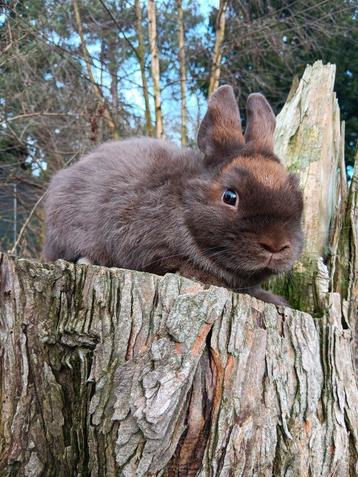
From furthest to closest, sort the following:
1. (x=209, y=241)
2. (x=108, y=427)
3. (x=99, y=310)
A: (x=209, y=241), (x=99, y=310), (x=108, y=427)

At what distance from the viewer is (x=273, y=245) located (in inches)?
94.7

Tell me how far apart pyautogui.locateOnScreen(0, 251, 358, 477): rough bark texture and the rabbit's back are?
0.66 meters

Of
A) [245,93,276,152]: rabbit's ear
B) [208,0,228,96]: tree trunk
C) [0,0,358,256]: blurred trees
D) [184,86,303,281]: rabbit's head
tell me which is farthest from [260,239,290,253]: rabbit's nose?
[208,0,228,96]: tree trunk

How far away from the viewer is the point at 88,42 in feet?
29.5

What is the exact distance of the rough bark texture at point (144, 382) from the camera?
195 cm

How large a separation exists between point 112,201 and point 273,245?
3.18ft

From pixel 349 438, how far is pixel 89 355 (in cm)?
130

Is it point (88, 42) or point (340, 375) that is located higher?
point (88, 42)

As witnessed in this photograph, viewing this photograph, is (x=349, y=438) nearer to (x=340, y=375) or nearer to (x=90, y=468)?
(x=340, y=375)

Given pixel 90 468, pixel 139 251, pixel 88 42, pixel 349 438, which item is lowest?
pixel 90 468

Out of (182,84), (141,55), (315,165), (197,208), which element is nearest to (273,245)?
(197,208)

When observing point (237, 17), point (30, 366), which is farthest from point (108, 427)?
point (237, 17)

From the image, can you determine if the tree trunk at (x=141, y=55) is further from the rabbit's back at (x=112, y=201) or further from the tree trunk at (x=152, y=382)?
the tree trunk at (x=152, y=382)

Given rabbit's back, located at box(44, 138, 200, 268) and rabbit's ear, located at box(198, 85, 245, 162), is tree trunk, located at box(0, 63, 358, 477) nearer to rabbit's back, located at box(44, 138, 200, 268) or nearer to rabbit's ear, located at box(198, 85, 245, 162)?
rabbit's back, located at box(44, 138, 200, 268)
